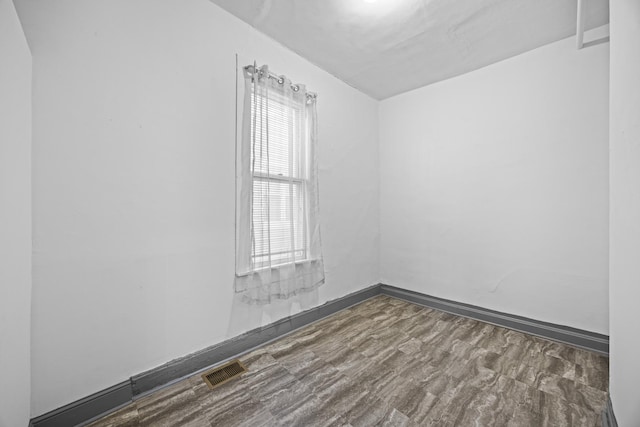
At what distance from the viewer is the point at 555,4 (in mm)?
1844

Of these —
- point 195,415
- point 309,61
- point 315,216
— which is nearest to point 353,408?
point 195,415

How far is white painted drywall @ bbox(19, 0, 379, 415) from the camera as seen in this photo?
1.28 metres

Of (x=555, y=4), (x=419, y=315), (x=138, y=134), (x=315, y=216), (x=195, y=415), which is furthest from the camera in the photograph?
(x=419, y=315)

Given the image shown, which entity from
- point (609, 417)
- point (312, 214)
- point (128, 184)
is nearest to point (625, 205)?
point (609, 417)

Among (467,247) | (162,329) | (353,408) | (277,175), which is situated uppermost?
(277,175)

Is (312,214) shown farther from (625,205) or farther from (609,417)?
(609,417)

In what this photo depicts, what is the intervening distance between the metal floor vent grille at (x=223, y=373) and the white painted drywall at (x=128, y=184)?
188 mm

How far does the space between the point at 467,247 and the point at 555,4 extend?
6.68ft

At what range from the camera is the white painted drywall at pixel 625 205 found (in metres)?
0.90

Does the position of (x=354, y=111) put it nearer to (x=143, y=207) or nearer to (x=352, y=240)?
(x=352, y=240)

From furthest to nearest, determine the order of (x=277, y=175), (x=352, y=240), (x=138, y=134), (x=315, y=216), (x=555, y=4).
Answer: (x=352, y=240)
(x=315, y=216)
(x=277, y=175)
(x=555, y=4)
(x=138, y=134)

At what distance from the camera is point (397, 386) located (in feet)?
5.37

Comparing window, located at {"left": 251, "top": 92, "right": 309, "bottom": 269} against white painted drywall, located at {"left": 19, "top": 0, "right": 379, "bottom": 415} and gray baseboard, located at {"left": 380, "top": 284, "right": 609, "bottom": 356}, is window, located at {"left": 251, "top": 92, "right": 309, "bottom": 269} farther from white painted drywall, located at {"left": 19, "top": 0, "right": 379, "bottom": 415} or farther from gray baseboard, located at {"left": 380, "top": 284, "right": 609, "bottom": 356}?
gray baseboard, located at {"left": 380, "top": 284, "right": 609, "bottom": 356}

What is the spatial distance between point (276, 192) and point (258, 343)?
1.22 meters
